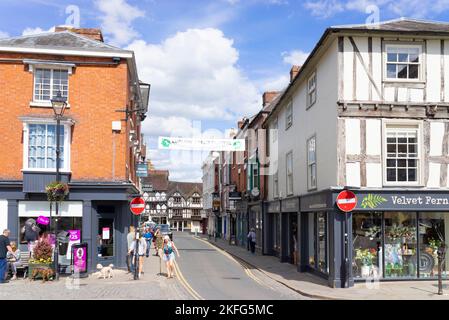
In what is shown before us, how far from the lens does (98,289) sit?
54.4ft

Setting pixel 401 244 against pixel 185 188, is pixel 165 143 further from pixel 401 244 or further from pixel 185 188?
pixel 185 188

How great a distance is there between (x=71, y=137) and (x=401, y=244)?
41.4 feet

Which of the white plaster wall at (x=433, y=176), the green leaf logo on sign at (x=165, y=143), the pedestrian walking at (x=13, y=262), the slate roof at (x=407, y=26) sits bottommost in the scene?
the pedestrian walking at (x=13, y=262)

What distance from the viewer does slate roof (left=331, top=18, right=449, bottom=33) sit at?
1723 centimetres

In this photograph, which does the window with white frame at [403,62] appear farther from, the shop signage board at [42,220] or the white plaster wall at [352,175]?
the shop signage board at [42,220]

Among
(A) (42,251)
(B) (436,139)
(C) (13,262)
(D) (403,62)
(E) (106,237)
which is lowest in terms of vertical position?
(C) (13,262)

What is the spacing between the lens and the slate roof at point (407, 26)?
56.5ft

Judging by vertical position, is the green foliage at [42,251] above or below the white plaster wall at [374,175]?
below

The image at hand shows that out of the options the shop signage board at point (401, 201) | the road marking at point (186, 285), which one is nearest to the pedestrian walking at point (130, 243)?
the road marking at point (186, 285)

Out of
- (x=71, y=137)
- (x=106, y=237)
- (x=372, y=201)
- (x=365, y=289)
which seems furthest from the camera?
(x=106, y=237)

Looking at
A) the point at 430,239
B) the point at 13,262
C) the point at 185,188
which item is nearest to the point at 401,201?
the point at 430,239

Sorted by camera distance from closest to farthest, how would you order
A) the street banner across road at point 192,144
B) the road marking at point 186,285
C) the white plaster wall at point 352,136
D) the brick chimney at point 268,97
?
1. the road marking at point 186,285
2. the white plaster wall at point 352,136
3. the street banner across road at point 192,144
4. the brick chimney at point 268,97

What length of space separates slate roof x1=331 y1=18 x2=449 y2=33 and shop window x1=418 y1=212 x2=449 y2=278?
591cm

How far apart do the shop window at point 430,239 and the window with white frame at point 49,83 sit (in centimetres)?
1395
